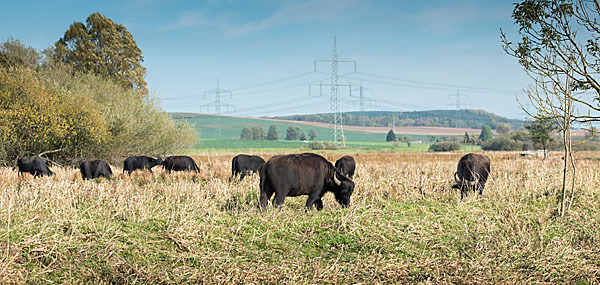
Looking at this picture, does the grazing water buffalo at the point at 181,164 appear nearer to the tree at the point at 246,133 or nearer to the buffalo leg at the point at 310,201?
the buffalo leg at the point at 310,201

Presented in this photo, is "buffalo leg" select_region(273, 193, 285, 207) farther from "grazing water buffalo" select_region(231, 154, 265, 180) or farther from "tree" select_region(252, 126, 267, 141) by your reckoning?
"tree" select_region(252, 126, 267, 141)

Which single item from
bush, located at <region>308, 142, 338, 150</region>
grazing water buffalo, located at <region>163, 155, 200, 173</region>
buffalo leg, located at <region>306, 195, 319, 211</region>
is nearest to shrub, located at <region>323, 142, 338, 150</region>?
bush, located at <region>308, 142, 338, 150</region>

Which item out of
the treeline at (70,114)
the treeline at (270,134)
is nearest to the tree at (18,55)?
the treeline at (70,114)

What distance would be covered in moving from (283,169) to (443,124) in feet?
521

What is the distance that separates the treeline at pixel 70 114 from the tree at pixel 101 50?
16cm

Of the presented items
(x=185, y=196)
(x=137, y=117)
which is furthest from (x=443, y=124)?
(x=185, y=196)

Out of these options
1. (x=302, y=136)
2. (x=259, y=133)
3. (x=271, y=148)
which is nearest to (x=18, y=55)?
(x=271, y=148)

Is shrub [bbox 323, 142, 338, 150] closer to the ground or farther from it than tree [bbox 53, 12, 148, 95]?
closer to the ground

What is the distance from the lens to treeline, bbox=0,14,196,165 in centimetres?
2059

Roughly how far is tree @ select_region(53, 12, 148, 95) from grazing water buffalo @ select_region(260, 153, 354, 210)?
88.3ft

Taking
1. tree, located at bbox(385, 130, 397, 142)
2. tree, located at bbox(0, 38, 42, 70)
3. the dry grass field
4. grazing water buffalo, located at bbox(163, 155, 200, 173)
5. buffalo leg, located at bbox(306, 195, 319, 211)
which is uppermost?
tree, located at bbox(0, 38, 42, 70)

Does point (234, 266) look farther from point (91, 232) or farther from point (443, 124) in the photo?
point (443, 124)

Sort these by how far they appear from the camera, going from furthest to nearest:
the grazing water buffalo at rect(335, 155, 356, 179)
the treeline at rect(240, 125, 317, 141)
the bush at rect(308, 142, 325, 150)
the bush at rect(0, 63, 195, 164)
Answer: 1. the treeline at rect(240, 125, 317, 141)
2. the bush at rect(308, 142, 325, 150)
3. the bush at rect(0, 63, 195, 164)
4. the grazing water buffalo at rect(335, 155, 356, 179)

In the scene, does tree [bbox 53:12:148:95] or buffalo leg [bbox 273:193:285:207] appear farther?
tree [bbox 53:12:148:95]
